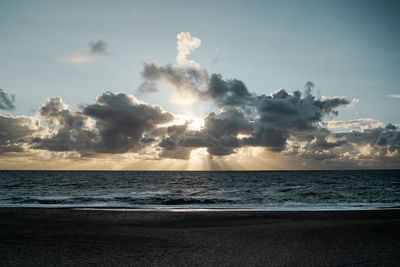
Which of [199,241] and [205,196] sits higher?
[199,241]

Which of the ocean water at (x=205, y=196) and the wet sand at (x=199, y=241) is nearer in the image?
the wet sand at (x=199, y=241)

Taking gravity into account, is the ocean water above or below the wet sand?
below

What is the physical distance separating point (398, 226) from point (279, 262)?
24.8 feet

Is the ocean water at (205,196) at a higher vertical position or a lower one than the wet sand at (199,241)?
Answer: lower

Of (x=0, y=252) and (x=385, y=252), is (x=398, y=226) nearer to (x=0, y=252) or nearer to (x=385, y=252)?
(x=385, y=252)

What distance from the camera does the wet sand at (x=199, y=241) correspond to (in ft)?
22.0

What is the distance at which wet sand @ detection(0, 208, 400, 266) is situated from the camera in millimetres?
6695

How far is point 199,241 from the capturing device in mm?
8664

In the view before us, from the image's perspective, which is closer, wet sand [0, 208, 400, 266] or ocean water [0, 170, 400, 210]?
wet sand [0, 208, 400, 266]

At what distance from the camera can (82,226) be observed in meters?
11.1

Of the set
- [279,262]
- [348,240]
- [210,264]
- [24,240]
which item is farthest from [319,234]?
[24,240]

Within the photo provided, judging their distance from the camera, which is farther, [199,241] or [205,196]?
[205,196]

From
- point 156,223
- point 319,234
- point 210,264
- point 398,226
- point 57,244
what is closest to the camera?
point 210,264

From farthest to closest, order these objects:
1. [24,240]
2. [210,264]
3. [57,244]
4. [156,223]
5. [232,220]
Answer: [232,220], [156,223], [24,240], [57,244], [210,264]
